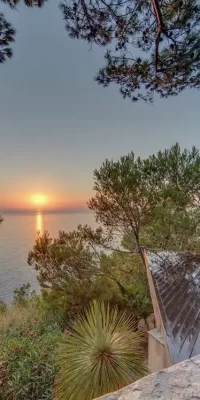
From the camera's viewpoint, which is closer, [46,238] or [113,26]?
[113,26]

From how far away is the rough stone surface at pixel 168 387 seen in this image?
1026mm

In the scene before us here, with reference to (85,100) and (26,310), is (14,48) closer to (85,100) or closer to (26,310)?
(85,100)

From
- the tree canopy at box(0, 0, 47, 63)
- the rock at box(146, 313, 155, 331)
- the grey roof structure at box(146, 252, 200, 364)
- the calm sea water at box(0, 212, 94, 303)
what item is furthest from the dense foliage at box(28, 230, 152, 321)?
the tree canopy at box(0, 0, 47, 63)

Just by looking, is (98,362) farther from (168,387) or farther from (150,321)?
(150,321)

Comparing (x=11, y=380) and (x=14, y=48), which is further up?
(x=14, y=48)

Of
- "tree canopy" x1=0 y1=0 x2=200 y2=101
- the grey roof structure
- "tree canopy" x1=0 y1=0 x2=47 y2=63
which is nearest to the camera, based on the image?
the grey roof structure

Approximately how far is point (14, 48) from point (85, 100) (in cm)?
501

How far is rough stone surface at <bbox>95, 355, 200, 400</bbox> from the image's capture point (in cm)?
103

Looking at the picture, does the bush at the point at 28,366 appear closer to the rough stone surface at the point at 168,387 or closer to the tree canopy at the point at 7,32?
the rough stone surface at the point at 168,387

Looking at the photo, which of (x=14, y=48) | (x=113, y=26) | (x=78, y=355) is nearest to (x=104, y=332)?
(x=78, y=355)

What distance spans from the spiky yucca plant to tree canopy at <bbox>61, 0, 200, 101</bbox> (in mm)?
4273

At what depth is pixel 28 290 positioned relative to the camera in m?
11.9

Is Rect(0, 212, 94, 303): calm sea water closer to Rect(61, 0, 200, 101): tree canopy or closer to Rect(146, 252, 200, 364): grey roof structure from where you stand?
Rect(146, 252, 200, 364): grey roof structure

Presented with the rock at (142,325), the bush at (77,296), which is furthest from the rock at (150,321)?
the bush at (77,296)
